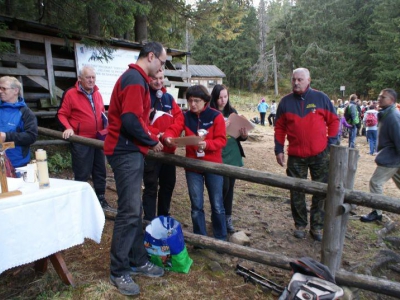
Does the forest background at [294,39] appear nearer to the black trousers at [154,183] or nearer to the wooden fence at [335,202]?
the black trousers at [154,183]

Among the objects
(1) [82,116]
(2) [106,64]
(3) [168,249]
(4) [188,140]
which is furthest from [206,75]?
(3) [168,249]

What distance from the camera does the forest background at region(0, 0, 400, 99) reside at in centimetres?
966

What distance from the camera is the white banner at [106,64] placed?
7574 millimetres

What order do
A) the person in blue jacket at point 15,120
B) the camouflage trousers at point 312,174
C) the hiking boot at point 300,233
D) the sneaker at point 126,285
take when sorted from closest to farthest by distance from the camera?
the sneaker at point 126,285 < the person in blue jacket at point 15,120 < the camouflage trousers at point 312,174 < the hiking boot at point 300,233

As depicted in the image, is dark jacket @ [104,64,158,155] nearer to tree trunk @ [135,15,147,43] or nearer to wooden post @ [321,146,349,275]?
wooden post @ [321,146,349,275]

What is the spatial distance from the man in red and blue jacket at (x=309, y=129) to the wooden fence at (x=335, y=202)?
97 centimetres

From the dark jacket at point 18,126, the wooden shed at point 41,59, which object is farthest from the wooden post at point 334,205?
the wooden shed at point 41,59

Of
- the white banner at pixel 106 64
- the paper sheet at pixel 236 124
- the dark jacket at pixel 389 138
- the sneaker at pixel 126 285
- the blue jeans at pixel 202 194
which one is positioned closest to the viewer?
the sneaker at pixel 126 285

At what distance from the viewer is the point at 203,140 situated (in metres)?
3.42

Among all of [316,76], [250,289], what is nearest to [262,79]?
[316,76]

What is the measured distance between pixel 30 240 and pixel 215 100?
8.44 feet

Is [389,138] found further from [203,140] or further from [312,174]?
[203,140]

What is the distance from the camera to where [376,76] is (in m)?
31.6

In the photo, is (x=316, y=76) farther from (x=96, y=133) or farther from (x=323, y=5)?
(x=96, y=133)
